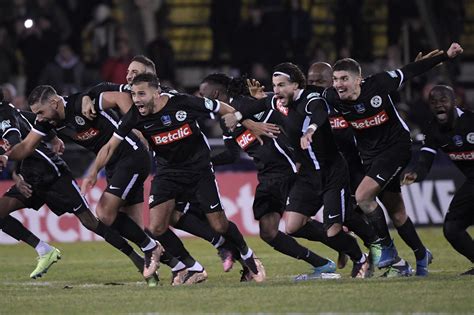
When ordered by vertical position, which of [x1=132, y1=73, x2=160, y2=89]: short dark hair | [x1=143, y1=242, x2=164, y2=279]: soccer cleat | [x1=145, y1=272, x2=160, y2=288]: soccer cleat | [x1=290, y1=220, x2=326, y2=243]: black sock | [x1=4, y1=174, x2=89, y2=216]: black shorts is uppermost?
[x1=132, y1=73, x2=160, y2=89]: short dark hair

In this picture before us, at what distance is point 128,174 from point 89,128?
0.67 metres

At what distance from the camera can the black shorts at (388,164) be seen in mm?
13258

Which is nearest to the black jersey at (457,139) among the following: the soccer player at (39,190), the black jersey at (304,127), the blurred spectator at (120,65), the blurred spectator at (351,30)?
the black jersey at (304,127)

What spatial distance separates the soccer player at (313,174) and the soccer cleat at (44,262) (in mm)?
2737

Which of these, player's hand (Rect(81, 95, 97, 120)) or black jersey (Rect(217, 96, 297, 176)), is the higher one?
player's hand (Rect(81, 95, 97, 120))

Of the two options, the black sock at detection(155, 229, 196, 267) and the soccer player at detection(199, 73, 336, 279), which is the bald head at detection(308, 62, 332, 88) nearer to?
the soccer player at detection(199, 73, 336, 279)

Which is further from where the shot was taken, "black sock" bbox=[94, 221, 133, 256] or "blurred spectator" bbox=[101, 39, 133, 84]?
"blurred spectator" bbox=[101, 39, 133, 84]

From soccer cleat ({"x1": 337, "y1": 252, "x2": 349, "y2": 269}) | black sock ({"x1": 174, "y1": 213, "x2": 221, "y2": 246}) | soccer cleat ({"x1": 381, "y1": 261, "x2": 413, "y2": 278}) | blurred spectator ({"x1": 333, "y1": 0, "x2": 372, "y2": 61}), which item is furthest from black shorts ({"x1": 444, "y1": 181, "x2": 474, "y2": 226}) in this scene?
blurred spectator ({"x1": 333, "y1": 0, "x2": 372, "y2": 61})

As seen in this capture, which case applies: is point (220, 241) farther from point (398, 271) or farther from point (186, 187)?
point (398, 271)

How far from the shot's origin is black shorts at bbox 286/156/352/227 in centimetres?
1393

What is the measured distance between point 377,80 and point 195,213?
2.84 metres

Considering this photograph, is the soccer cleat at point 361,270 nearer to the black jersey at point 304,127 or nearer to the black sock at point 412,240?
the black sock at point 412,240

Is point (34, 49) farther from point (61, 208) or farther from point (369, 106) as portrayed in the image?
point (369, 106)

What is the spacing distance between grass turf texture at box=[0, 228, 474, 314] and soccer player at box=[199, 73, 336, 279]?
1.31 feet
